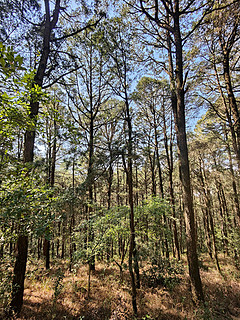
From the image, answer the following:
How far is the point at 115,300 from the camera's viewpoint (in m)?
5.90

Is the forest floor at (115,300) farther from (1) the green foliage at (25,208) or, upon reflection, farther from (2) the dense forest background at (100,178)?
(1) the green foliage at (25,208)

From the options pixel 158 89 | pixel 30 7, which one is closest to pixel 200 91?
pixel 158 89

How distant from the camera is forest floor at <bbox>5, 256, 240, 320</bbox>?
4914 mm

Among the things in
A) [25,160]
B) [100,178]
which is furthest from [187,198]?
[25,160]

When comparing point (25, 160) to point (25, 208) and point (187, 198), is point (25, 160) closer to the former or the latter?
point (25, 208)

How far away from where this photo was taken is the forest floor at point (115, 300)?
4.91 metres

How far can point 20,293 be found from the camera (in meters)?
4.55

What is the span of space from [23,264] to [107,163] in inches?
154

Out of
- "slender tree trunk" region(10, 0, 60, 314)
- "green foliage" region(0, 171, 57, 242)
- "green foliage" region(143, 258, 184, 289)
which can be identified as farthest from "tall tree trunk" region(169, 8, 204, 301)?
"slender tree trunk" region(10, 0, 60, 314)

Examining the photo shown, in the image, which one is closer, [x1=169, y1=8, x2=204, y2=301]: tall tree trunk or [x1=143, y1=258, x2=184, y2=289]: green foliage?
[x1=169, y1=8, x2=204, y2=301]: tall tree trunk

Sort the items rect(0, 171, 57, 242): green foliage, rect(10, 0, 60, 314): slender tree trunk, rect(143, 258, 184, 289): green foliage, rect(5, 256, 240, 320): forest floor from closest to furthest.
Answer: rect(0, 171, 57, 242): green foliage < rect(10, 0, 60, 314): slender tree trunk < rect(5, 256, 240, 320): forest floor < rect(143, 258, 184, 289): green foliage

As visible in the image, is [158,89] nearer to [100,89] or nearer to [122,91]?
[100,89]

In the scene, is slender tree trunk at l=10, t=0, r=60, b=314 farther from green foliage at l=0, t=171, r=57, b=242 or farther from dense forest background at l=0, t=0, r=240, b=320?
green foliage at l=0, t=171, r=57, b=242

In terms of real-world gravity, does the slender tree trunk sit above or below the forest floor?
above
